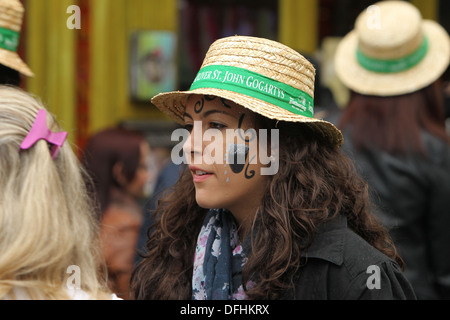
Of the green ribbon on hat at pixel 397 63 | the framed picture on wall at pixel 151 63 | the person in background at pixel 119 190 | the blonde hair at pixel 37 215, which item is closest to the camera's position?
the blonde hair at pixel 37 215

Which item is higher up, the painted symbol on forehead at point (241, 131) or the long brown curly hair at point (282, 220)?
the painted symbol on forehead at point (241, 131)

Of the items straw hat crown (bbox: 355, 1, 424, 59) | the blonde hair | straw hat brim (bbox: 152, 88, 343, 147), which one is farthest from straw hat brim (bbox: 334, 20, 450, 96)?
the blonde hair

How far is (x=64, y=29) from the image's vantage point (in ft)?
21.4

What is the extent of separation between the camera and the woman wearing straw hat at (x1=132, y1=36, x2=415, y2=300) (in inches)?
80.9

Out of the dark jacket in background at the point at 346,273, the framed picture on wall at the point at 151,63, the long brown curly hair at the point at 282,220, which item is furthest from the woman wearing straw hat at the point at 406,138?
the framed picture on wall at the point at 151,63

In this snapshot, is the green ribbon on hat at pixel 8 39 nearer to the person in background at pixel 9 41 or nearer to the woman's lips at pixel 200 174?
the person in background at pixel 9 41

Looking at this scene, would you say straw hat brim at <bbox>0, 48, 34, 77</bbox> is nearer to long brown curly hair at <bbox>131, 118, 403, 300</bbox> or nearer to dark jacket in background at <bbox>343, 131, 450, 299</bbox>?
long brown curly hair at <bbox>131, 118, 403, 300</bbox>

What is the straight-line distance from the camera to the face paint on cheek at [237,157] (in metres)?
2.11

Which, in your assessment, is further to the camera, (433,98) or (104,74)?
(104,74)

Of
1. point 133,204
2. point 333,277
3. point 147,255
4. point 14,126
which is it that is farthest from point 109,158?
point 333,277

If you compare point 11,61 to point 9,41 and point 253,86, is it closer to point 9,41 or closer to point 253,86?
point 9,41

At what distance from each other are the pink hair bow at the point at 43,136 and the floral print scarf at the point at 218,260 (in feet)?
1.91

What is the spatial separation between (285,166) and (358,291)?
1.54 feet
